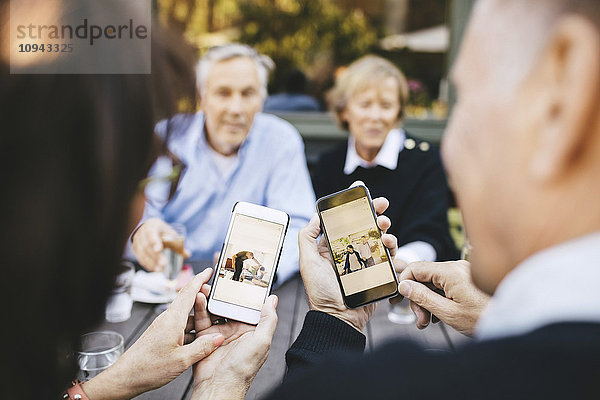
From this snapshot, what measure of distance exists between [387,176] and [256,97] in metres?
1.00

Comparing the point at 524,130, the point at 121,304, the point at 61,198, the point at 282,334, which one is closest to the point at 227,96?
the point at 121,304

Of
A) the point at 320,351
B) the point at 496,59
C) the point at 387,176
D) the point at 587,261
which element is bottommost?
the point at 320,351

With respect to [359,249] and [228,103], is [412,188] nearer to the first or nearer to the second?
[359,249]

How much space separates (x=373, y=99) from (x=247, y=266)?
55.5 inches

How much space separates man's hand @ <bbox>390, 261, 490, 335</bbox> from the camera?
3.41 feet

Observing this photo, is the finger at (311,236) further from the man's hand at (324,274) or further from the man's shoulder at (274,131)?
the man's shoulder at (274,131)

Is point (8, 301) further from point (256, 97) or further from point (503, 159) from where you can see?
point (256, 97)

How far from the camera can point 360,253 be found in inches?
41.5

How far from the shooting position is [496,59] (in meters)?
0.56

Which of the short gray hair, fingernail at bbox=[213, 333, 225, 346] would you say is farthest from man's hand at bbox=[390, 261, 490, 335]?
the short gray hair

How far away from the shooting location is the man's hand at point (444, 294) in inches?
40.9

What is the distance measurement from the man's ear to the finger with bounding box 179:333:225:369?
0.68m

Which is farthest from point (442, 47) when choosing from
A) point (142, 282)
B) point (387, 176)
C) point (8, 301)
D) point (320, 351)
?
point (8, 301)

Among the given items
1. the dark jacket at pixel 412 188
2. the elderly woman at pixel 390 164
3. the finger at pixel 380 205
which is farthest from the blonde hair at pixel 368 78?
the finger at pixel 380 205
